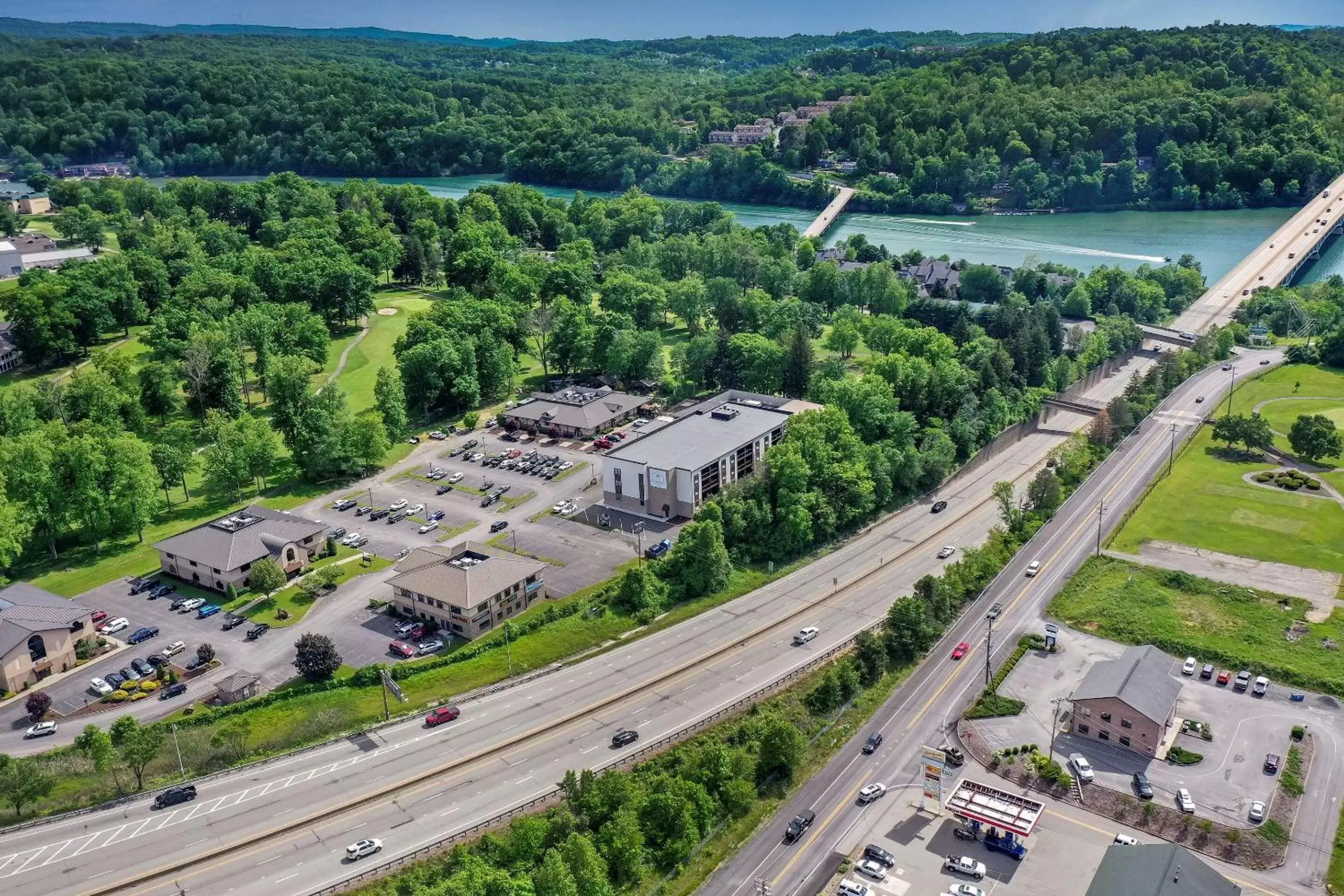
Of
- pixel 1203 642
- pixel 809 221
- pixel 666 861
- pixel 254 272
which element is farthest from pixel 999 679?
pixel 809 221

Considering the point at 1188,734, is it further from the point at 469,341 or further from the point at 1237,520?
the point at 469,341

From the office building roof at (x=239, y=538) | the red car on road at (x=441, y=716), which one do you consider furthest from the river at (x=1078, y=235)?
the red car on road at (x=441, y=716)

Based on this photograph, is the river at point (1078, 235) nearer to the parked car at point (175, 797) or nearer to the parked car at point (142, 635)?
the parked car at point (142, 635)

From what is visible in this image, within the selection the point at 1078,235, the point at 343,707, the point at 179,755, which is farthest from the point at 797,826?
the point at 1078,235

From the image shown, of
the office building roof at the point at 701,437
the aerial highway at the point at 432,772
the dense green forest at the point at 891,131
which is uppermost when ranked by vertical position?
the dense green forest at the point at 891,131

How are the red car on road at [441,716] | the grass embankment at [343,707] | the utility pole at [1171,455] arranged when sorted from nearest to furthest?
1. the grass embankment at [343,707]
2. the red car on road at [441,716]
3. the utility pole at [1171,455]

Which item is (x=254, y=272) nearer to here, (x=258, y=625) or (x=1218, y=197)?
(x=258, y=625)

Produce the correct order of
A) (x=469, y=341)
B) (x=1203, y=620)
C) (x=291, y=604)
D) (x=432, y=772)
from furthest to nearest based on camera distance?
(x=469, y=341) < (x=291, y=604) < (x=1203, y=620) < (x=432, y=772)
